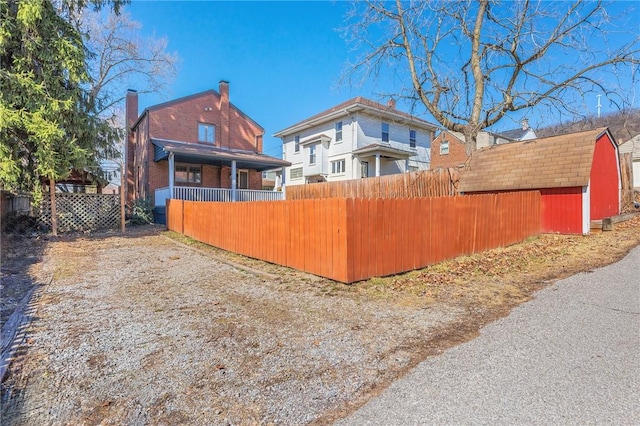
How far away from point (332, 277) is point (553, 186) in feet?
29.3

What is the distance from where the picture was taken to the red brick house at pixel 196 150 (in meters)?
17.4

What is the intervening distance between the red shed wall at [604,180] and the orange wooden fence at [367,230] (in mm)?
3450

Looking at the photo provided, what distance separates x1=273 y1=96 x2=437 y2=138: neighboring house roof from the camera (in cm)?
2266

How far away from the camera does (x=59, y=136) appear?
9547 mm

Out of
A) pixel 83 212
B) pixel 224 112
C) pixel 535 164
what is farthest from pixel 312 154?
pixel 535 164

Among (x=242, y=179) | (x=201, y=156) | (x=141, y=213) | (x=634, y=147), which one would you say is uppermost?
(x=634, y=147)

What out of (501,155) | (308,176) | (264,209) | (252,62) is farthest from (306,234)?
(308,176)

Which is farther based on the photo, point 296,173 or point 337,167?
point 296,173

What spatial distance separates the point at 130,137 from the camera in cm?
2217

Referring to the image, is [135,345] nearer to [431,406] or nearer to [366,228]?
[431,406]

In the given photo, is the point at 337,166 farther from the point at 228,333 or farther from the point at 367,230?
the point at 228,333

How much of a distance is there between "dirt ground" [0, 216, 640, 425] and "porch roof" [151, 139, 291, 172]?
33.0 ft

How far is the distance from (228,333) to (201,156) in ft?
49.0

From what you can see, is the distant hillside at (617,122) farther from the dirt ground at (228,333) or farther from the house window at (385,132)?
the house window at (385,132)
